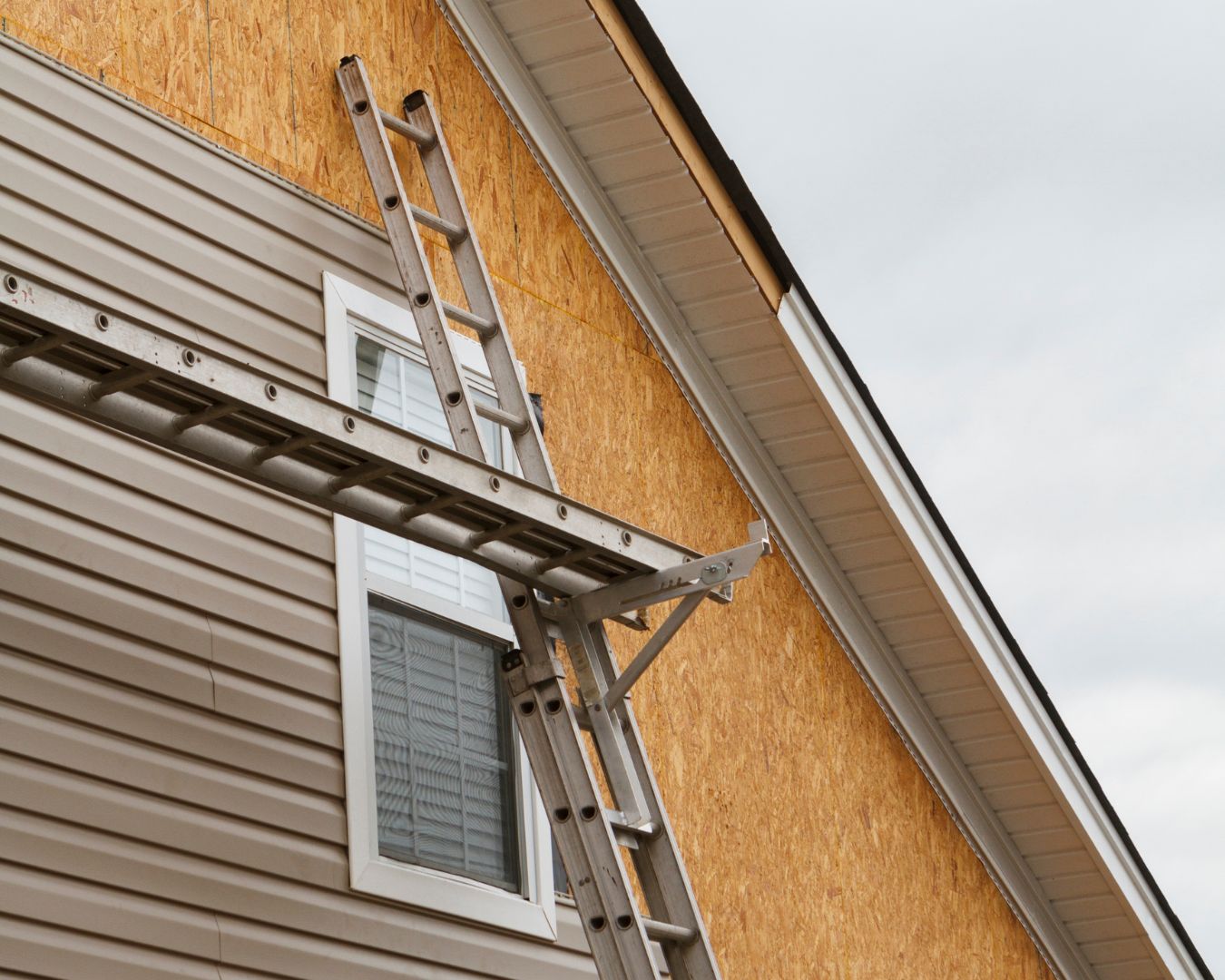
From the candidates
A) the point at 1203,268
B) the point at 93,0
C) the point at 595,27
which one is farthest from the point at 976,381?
the point at 93,0

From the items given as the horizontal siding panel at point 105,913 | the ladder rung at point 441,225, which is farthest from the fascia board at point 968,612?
the horizontal siding panel at point 105,913

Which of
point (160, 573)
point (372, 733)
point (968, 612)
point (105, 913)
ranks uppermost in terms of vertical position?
point (968, 612)

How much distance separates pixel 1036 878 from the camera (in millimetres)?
9758

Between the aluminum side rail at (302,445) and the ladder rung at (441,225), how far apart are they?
1811 millimetres

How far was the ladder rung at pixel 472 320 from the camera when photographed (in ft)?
21.7

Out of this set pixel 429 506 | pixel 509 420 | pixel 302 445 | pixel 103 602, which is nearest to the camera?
pixel 302 445

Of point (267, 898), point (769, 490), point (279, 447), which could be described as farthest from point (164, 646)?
point (769, 490)

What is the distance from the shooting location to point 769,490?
8789 millimetres

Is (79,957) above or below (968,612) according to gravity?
below

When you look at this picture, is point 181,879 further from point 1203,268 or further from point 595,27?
point 1203,268

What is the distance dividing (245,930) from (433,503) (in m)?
1.43

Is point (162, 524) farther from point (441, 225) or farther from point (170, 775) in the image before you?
point (441, 225)

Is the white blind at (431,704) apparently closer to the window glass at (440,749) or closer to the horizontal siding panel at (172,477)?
the window glass at (440,749)

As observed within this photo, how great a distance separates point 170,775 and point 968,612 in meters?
4.93
